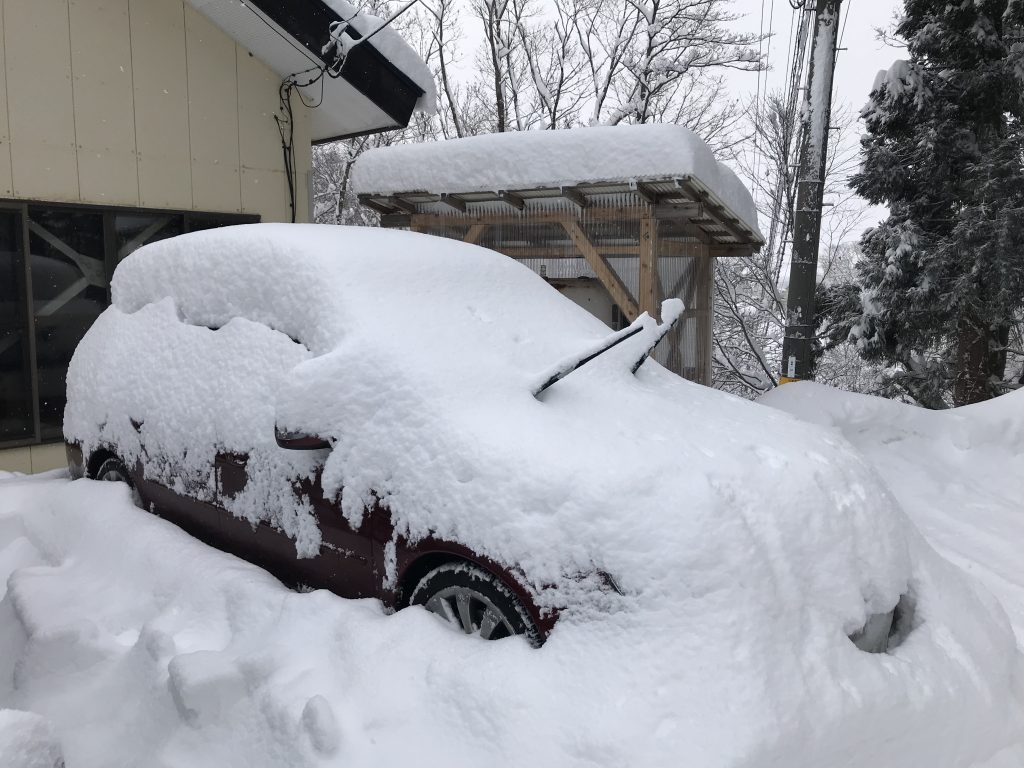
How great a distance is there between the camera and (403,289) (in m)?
3.33

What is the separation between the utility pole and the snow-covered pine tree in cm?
394

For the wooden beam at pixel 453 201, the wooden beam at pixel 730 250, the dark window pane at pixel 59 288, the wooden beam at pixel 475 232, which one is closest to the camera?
the dark window pane at pixel 59 288

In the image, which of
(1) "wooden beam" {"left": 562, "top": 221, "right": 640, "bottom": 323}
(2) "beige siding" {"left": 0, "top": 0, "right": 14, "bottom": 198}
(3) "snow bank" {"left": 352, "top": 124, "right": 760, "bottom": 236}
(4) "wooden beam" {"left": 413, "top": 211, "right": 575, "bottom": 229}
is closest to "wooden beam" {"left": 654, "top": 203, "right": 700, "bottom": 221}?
(3) "snow bank" {"left": 352, "top": 124, "right": 760, "bottom": 236}

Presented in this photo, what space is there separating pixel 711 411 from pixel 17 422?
5461mm

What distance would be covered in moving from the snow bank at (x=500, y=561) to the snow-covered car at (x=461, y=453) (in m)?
0.01

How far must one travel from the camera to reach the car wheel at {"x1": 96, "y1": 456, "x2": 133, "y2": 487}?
158 inches

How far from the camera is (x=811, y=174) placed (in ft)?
23.8

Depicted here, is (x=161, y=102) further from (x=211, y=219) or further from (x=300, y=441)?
(x=300, y=441)

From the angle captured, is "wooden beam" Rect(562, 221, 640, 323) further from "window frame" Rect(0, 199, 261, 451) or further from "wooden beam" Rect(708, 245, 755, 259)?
"window frame" Rect(0, 199, 261, 451)

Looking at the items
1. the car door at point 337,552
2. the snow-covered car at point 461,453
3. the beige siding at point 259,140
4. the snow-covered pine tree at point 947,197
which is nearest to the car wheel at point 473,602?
the snow-covered car at point 461,453

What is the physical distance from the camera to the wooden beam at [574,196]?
20.4 ft

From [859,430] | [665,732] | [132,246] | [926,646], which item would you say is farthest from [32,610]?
[859,430]

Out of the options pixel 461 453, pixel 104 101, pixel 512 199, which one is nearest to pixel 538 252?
pixel 512 199

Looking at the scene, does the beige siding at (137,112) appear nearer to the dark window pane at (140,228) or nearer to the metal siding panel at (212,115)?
the metal siding panel at (212,115)
